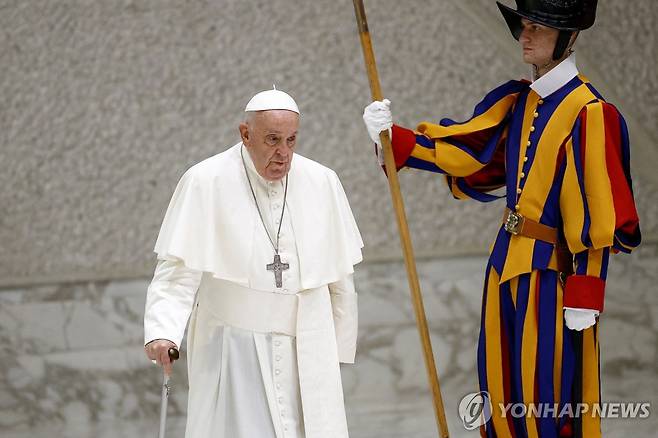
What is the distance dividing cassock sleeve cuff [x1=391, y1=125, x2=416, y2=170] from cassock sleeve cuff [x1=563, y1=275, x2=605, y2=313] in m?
0.78

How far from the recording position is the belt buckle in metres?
4.14

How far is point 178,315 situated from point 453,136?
1.27 m

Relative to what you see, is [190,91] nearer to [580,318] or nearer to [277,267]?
[277,267]

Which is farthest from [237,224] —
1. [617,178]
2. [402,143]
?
[617,178]

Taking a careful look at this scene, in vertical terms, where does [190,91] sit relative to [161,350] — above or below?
above

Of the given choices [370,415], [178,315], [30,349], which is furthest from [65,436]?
[178,315]

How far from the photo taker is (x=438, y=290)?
6.76 meters

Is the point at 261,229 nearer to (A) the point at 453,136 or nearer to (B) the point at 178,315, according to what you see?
(B) the point at 178,315

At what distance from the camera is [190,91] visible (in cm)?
650

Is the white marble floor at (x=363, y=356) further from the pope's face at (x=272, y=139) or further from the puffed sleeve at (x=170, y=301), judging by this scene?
the pope's face at (x=272, y=139)

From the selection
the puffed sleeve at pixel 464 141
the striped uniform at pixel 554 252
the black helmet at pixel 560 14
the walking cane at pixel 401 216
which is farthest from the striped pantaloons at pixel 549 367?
the black helmet at pixel 560 14

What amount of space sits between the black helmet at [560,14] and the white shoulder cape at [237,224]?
935mm

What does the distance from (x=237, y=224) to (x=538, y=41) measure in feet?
4.17

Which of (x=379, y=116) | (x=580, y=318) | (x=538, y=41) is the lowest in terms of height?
(x=580, y=318)
